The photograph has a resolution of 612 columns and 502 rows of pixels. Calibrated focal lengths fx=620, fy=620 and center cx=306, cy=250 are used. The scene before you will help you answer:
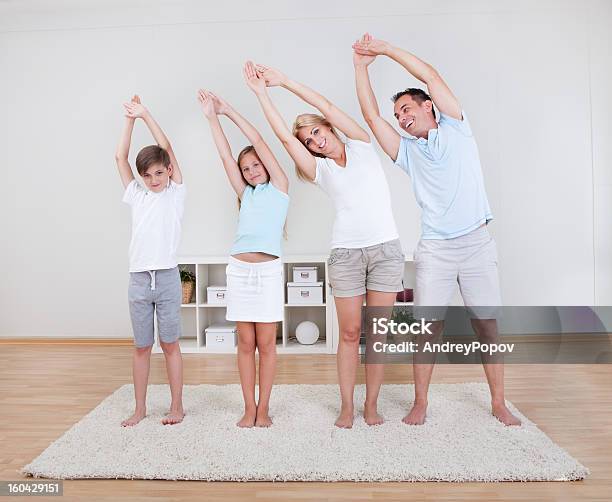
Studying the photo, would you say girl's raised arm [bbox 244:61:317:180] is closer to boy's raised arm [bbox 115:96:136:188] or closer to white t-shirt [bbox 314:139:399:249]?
white t-shirt [bbox 314:139:399:249]

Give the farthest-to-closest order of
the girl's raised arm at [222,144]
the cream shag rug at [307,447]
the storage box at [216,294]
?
1. the storage box at [216,294]
2. the girl's raised arm at [222,144]
3. the cream shag rug at [307,447]

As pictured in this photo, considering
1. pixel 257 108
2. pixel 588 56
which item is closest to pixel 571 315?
pixel 588 56

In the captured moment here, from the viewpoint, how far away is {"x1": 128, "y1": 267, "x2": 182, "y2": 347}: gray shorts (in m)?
2.62

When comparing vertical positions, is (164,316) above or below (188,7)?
below

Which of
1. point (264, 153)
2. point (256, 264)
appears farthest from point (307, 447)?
point (264, 153)

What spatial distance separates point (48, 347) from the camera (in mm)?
4316

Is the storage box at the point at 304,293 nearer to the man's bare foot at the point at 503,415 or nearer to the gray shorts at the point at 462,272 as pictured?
the gray shorts at the point at 462,272

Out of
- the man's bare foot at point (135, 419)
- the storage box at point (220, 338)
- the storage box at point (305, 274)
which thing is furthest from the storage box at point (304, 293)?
the man's bare foot at point (135, 419)

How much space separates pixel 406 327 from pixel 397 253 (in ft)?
5.18

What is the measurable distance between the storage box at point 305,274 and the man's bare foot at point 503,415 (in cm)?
170

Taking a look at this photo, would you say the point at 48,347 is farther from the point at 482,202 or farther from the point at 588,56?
the point at 588,56

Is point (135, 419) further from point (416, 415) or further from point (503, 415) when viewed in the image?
point (503, 415)

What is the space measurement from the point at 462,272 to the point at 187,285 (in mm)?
2173

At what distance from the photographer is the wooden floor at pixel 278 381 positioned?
1.98 m
